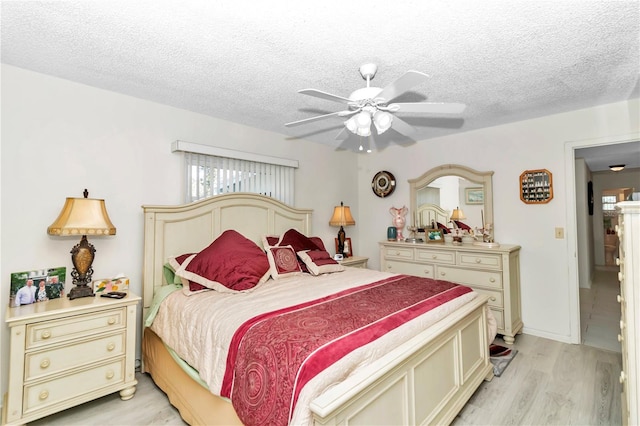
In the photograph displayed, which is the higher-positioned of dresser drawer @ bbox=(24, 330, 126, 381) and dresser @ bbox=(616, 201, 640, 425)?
dresser @ bbox=(616, 201, 640, 425)

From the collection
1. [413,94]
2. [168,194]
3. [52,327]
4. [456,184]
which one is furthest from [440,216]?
[52,327]

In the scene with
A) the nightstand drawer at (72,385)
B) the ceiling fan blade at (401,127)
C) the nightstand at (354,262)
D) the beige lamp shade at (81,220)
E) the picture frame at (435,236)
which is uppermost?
the ceiling fan blade at (401,127)

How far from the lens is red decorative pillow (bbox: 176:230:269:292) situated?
7.70ft

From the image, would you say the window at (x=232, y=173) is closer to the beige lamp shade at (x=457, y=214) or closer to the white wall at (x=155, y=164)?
the white wall at (x=155, y=164)

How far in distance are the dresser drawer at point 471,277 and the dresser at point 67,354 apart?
126 inches

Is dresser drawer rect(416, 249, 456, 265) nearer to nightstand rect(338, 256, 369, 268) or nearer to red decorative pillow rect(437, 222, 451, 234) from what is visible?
red decorative pillow rect(437, 222, 451, 234)

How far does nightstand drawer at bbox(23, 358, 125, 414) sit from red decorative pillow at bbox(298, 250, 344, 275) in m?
1.66

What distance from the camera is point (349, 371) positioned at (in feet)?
4.35

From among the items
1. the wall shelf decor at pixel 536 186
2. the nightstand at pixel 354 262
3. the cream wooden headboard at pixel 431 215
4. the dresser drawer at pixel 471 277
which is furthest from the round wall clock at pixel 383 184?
the wall shelf decor at pixel 536 186

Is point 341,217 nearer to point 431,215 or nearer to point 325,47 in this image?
point 431,215

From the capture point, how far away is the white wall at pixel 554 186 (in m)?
3.08

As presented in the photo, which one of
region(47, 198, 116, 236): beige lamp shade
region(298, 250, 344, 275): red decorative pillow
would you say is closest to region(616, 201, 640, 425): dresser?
region(298, 250, 344, 275): red decorative pillow

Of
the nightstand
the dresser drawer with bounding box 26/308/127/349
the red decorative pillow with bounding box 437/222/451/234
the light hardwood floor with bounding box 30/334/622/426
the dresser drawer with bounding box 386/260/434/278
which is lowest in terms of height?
the light hardwood floor with bounding box 30/334/622/426

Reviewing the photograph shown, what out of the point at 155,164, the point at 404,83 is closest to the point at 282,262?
the point at 155,164
